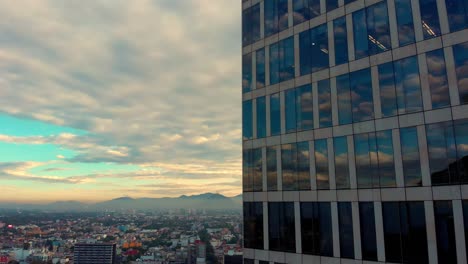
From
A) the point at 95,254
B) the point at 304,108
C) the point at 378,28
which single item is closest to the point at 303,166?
the point at 304,108

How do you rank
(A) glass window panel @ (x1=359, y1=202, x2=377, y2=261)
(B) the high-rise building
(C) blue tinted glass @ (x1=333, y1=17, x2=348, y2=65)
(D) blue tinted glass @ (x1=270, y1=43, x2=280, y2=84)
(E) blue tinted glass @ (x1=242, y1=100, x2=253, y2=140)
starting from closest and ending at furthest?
(B) the high-rise building
(A) glass window panel @ (x1=359, y1=202, x2=377, y2=261)
(C) blue tinted glass @ (x1=333, y1=17, x2=348, y2=65)
(D) blue tinted glass @ (x1=270, y1=43, x2=280, y2=84)
(E) blue tinted glass @ (x1=242, y1=100, x2=253, y2=140)

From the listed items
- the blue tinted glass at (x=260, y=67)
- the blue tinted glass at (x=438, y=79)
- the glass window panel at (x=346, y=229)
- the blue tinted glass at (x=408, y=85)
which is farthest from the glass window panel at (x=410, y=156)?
the blue tinted glass at (x=260, y=67)

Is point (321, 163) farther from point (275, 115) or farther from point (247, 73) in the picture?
point (247, 73)

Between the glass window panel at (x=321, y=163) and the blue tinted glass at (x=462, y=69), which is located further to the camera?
the glass window panel at (x=321, y=163)

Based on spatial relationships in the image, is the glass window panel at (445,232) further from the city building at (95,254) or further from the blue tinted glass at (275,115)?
the city building at (95,254)

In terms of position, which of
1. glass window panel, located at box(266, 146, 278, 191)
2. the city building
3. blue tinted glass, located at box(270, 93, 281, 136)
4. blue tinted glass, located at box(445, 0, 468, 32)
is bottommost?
the city building

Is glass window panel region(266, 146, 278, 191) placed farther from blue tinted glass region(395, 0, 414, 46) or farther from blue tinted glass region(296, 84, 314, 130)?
blue tinted glass region(395, 0, 414, 46)

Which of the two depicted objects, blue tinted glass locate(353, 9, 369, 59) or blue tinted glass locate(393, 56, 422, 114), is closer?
blue tinted glass locate(393, 56, 422, 114)

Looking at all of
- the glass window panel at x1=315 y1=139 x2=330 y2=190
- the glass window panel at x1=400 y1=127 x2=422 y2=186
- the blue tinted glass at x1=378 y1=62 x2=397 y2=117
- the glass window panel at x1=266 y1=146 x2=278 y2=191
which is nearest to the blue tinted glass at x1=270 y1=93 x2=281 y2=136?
the glass window panel at x1=266 y1=146 x2=278 y2=191
